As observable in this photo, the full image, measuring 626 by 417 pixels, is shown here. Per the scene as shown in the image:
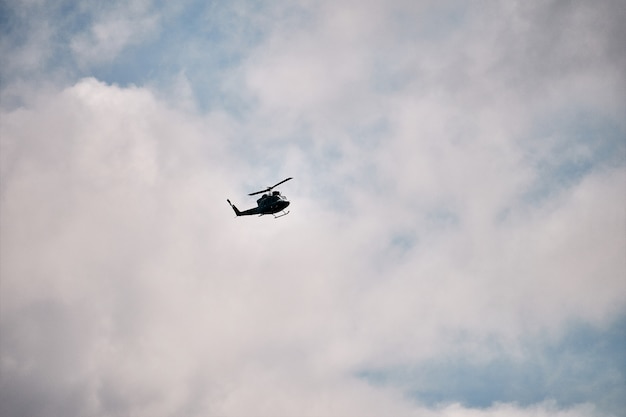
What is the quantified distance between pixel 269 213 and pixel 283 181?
11234 mm

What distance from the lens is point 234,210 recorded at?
104 meters

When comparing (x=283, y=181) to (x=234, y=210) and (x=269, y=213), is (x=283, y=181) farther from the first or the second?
(x=234, y=210)

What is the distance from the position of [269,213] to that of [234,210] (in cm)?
1046

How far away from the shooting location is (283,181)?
8850cm

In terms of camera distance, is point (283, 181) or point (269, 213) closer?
point (283, 181)

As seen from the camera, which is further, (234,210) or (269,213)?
(234,210)

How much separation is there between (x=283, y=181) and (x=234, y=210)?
20.0m

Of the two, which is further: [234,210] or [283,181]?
[234,210]

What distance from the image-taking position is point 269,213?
319 feet

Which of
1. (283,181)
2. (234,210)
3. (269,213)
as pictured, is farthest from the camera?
(234,210)

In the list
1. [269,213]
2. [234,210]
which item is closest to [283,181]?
[269,213]

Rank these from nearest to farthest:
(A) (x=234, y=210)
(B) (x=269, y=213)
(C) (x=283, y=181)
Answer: (C) (x=283, y=181), (B) (x=269, y=213), (A) (x=234, y=210)
